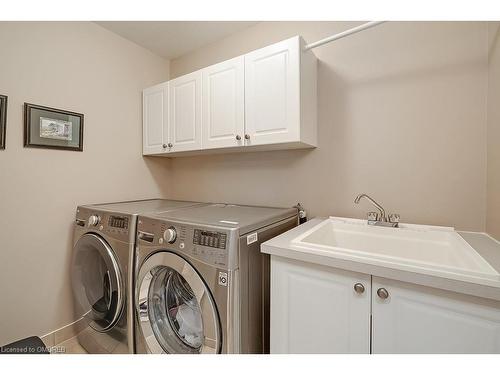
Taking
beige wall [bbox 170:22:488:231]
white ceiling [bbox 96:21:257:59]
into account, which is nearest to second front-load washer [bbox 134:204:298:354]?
beige wall [bbox 170:22:488:231]

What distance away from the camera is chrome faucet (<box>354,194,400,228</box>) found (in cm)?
134

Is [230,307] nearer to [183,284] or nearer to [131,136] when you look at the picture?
[183,284]

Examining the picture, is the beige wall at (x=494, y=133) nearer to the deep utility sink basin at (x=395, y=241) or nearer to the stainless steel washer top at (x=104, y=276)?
the deep utility sink basin at (x=395, y=241)

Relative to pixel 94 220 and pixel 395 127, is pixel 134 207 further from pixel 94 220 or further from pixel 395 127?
pixel 395 127

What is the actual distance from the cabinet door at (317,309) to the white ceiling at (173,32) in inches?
77.5

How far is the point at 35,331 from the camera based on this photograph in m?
1.56

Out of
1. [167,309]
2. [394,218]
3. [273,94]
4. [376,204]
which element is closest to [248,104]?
[273,94]

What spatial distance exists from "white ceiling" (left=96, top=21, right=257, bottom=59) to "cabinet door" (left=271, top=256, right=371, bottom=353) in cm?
197

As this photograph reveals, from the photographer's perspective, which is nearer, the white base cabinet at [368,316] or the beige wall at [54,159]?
the white base cabinet at [368,316]

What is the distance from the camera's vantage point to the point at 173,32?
1983 millimetres

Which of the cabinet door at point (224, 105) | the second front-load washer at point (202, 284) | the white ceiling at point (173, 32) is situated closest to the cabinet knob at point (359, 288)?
the second front-load washer at point (202, 284)

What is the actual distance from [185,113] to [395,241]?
1.76 m

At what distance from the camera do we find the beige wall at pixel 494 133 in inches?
41.0
